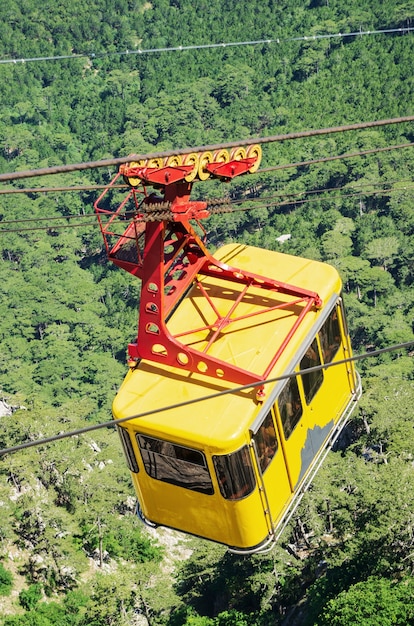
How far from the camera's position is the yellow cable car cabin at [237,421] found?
40.7 ft

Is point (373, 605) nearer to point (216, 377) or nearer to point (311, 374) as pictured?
point (311, 374)

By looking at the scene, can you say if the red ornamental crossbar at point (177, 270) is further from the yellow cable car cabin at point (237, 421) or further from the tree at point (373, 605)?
the tree at point (373, 605)

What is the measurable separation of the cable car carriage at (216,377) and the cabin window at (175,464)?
2 cm

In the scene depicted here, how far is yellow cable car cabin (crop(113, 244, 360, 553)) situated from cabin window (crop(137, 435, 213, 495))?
2 cm

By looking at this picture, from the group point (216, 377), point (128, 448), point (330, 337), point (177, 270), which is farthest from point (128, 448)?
point (330, 337)

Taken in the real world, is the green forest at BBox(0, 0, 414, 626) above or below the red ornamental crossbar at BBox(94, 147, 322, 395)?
below

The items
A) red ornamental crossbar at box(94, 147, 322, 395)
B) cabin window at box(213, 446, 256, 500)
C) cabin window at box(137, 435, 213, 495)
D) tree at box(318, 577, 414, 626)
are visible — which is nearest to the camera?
cabin window at box(213, 446, 256, 500)

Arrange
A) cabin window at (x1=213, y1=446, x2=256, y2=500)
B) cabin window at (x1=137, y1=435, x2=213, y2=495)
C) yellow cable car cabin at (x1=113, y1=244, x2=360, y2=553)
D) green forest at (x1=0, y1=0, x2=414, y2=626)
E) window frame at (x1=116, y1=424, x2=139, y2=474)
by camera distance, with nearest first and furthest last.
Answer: cabin window at (x1=213, y1=446, x2=256, y2=500) < yellow cable car cabin at (x1=113, y1=244, x2=360, y2=553) < cabin window at (x1=137, y1=435, x2=213, y2=495) < window frame at (x1=116, y1=424, x2=139, y2=474) < green forest at (x1=0, y1=0, x2=414, y2=626)

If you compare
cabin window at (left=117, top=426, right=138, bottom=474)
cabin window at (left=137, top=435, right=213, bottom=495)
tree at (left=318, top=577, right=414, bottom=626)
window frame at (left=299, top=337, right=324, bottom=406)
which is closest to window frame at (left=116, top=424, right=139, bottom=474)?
cabin window at (left=117, top=426, right=138, bottom=474)

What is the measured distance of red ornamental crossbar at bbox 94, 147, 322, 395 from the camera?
12641mm

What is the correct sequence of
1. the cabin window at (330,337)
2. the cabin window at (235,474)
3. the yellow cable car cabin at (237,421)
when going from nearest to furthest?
the cabin window at (235,474)
the yellow cable car cabin at (237,421)
the cabin window at (330,337)

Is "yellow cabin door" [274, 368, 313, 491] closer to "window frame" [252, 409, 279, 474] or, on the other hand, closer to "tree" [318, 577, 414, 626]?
"window frame" [252, 409, 279, 474]

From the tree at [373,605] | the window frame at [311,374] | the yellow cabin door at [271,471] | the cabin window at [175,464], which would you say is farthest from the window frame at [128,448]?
the tree at [373,605]

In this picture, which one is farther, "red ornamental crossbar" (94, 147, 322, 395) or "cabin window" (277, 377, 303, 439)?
"cabin window" (277, 377, 303, 439)
